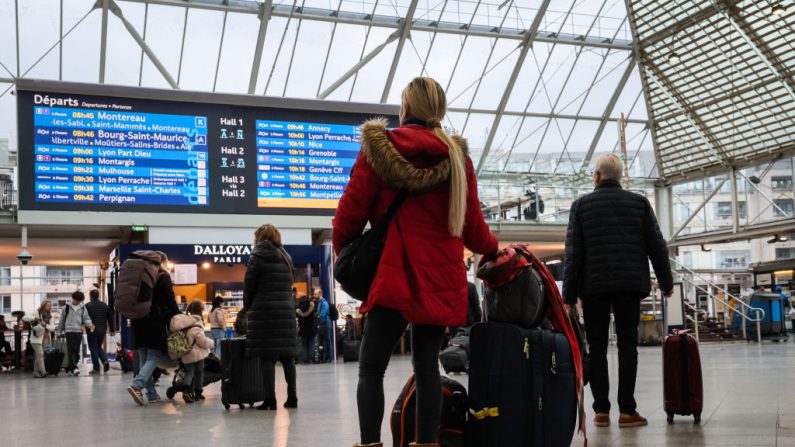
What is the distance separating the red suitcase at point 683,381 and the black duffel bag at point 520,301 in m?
1.69

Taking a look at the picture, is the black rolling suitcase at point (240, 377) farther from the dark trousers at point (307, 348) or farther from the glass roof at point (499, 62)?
the glass roof at point (499, 62)

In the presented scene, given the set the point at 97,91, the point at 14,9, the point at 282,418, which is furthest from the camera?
the point at 14,9

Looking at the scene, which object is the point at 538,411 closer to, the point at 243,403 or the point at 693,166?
the point at 243,403

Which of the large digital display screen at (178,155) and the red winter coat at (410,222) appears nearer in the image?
the red winter coat at (410,222)

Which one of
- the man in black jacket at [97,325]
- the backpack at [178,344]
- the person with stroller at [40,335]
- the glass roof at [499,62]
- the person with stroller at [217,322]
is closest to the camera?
the backpack at [178,344]

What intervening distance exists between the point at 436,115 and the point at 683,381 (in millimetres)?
2672

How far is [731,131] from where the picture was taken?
25.1 meters

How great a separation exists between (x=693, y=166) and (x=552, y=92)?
505cm

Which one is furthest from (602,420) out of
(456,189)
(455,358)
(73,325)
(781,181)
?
(781,181)

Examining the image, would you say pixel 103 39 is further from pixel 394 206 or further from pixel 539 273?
pixel 394 206

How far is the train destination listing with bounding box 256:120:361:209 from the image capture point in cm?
1859

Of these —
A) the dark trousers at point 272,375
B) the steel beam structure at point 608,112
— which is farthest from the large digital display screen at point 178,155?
the dark trousers at point 272,375

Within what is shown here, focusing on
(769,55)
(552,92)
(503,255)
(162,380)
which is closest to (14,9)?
(162,380)

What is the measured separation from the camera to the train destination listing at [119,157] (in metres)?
17.0
